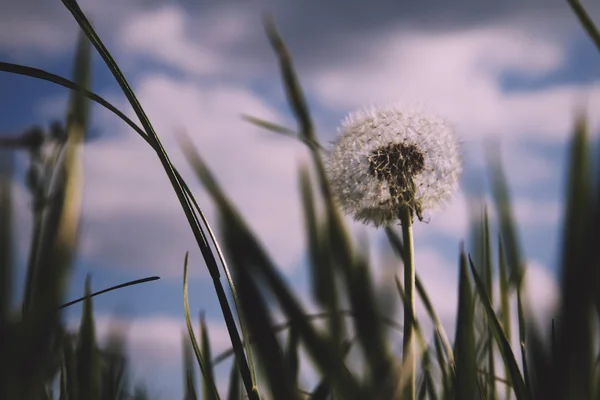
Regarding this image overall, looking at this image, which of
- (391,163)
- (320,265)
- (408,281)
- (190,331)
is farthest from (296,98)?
(391,163)

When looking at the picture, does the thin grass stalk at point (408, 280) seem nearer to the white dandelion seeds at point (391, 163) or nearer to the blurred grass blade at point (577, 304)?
the white dandelion seeds at point (391, 163)

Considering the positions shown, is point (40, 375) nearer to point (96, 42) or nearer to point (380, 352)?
point (380, 352)

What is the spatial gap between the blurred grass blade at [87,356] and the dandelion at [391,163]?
2.70ft

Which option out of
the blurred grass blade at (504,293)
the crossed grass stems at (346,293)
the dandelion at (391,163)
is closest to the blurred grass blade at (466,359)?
the crossed grass stems at (346,293)

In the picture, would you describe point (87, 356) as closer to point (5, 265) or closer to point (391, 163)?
point (5, 265)

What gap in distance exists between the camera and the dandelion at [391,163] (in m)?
1.41

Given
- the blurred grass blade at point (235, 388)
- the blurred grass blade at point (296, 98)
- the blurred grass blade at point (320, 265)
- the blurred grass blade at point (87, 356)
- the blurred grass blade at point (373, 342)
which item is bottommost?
the blurred grass blade at point (235, 388)

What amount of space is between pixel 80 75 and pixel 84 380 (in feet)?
0.77

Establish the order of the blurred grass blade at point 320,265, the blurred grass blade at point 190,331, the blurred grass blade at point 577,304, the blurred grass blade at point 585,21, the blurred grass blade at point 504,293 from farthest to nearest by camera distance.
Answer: the blurred grass blade at point 504,293 < the blurred grass blade at point 190,331 < the blurred grass blade at point 585,21 < the blurred grass blade at point 320,265 < the blurred grass blade at point 577,304

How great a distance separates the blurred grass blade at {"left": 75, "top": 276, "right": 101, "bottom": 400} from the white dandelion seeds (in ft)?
2.81

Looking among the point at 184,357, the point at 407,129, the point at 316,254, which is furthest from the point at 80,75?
the point at 407,129

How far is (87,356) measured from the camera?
53 cm

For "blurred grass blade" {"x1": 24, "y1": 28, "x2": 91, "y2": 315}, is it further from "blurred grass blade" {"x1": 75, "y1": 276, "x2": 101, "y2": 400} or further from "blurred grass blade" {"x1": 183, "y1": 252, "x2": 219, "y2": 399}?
"blurred grass blade" {"x1": 183, "y1": 252, "x2": 219, "y2": 399}

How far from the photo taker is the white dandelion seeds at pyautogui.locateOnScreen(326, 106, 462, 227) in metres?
1.41
